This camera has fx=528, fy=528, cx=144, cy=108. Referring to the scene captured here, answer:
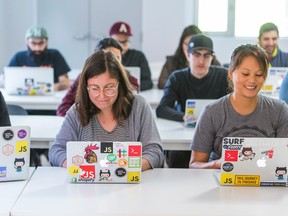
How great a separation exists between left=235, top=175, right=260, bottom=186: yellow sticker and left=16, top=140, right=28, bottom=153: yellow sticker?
82cm

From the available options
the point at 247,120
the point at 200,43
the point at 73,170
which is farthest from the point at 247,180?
the point at 200,43

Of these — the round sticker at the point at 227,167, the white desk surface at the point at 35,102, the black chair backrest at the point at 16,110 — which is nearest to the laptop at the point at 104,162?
the round sticker at the point at 227,167

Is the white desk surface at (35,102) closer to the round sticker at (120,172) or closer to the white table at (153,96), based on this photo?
the white table at (153,96)

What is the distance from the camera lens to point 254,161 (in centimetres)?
198

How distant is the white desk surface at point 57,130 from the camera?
2.85m

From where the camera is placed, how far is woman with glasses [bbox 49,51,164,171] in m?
2.26

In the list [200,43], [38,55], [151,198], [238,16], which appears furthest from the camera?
[238,16]

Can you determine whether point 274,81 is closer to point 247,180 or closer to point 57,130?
point 57,130

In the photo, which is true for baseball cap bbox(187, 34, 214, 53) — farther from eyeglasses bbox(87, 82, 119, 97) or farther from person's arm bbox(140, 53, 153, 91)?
person's arm bbox(140, 53, 153, 91)

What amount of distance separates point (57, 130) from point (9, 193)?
1094 millimetres

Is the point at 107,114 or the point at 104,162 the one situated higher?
the point at 107,114

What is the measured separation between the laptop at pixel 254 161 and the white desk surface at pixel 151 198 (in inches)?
1.3

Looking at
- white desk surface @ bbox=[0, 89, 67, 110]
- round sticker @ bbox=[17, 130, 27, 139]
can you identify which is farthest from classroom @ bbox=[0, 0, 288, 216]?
white desk surface @ bbox=[0, 89, 67, 110]

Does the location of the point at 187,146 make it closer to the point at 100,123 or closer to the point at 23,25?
the point at 100,123
